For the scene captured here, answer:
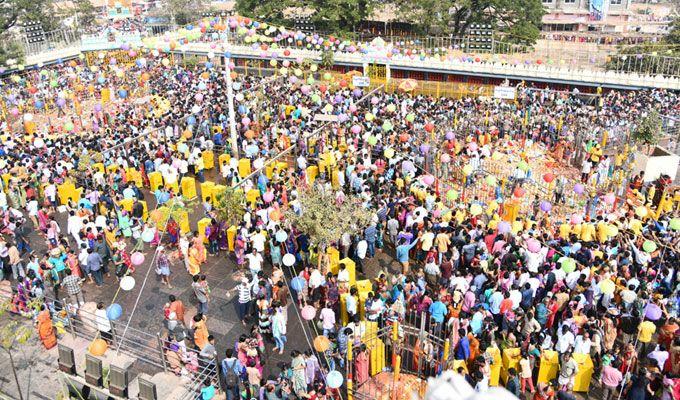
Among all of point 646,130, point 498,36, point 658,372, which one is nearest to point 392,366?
point 658,372

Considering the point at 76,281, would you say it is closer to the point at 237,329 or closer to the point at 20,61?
the point at 237,329

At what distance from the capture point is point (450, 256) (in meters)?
11.8

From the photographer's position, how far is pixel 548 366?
8.91 m

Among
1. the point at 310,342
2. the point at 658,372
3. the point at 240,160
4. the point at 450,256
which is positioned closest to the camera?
the point at 658,372

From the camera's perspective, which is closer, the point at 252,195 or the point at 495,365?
the point at 495,365

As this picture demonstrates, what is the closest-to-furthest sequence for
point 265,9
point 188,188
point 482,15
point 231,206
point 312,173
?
point 231,206
point 188,188
point 312,173
point 265,9
point 482,15

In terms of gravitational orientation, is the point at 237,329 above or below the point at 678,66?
below

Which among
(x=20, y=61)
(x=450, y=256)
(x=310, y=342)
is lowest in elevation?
(x=310, y=342)

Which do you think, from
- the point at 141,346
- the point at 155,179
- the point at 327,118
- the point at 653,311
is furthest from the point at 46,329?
the point at 327,118

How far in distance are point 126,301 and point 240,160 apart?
21.5 ft

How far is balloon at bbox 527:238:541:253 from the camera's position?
10.9 m

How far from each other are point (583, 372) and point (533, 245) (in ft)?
8.88

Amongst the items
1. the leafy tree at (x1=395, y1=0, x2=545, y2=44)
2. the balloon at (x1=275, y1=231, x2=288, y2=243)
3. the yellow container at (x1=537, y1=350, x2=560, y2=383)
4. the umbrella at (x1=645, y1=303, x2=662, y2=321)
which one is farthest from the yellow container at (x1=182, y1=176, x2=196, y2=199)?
the leafy tree at (x1=395, y1=0, x2=545, y2=44)

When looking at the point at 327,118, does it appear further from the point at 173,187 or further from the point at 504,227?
the point at 504,227
